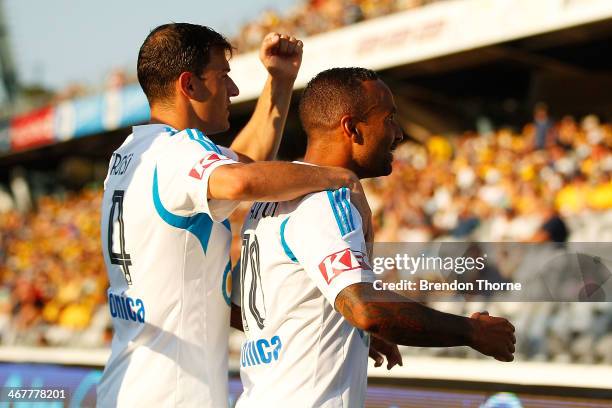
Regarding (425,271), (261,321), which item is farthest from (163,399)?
(425,271)

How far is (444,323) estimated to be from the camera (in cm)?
221

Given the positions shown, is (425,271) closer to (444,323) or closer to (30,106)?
(444,323)

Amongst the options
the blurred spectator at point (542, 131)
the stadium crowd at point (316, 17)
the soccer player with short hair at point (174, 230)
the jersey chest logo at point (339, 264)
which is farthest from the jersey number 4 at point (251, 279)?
the stadium crowd at point (316, 17)

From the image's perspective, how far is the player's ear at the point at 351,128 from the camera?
258 cm

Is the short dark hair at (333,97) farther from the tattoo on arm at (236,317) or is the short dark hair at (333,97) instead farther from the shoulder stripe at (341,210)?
the tattoo on arm at (236,317)

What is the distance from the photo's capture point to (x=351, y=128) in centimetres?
259

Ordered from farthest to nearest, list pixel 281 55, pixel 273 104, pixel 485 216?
1. pixel 485 216
2. pixel 273 104
3. pixel 281 55

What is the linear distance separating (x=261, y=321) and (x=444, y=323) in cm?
58

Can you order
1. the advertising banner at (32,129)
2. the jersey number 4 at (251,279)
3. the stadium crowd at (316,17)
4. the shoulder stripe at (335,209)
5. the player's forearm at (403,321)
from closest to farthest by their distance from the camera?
1. the player's forearm at (403,321)
2. the shoulder stripe at (335,209)
3. the jersey number 4 at (251,279)
4. the stadium crowd at (316,17)
5. the advertising banner at (32,129)

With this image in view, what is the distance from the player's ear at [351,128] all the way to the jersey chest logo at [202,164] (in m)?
0.36

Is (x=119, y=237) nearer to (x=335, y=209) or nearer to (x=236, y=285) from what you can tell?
(x=236, y=285)

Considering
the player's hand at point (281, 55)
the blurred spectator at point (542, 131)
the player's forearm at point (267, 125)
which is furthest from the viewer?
the blurred spectator at point (542, 131)

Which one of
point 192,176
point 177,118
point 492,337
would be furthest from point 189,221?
point 492,337

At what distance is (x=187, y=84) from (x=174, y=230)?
1.59ft
